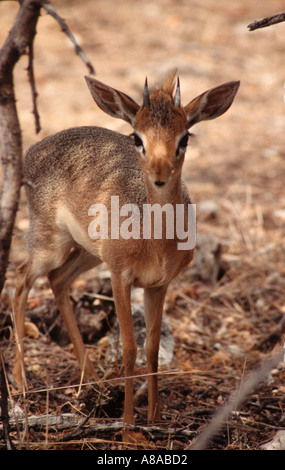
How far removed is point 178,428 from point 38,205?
6.67 ft

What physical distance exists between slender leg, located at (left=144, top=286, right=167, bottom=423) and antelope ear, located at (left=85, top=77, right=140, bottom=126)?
1266 mm

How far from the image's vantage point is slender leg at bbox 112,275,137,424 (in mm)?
Answer: 4281

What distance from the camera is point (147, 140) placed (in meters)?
3.72

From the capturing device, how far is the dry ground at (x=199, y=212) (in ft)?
14.9

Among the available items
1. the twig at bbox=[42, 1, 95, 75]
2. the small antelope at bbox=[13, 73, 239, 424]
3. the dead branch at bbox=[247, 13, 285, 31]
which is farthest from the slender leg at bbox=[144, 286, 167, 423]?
the dead branch at bbox=[247, 13, 285, 31]

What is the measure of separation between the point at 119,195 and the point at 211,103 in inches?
35.2

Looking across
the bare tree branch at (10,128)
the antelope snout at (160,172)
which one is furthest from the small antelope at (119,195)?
the bare tree branch at (10,128)

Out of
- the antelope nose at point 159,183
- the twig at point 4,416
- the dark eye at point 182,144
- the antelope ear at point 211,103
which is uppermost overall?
the antelope ear at point 211,103

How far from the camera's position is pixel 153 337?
4.56 meters

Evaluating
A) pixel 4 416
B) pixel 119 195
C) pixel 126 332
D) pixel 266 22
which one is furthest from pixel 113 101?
pixel 4 416

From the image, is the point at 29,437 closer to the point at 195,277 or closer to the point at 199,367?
the point at 199,367

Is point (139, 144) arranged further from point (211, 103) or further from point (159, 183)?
point (211, 103)

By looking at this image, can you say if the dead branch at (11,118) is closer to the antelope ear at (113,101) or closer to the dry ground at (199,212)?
the antelope ear at (113,101)

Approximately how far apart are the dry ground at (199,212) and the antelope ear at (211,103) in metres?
1.41
